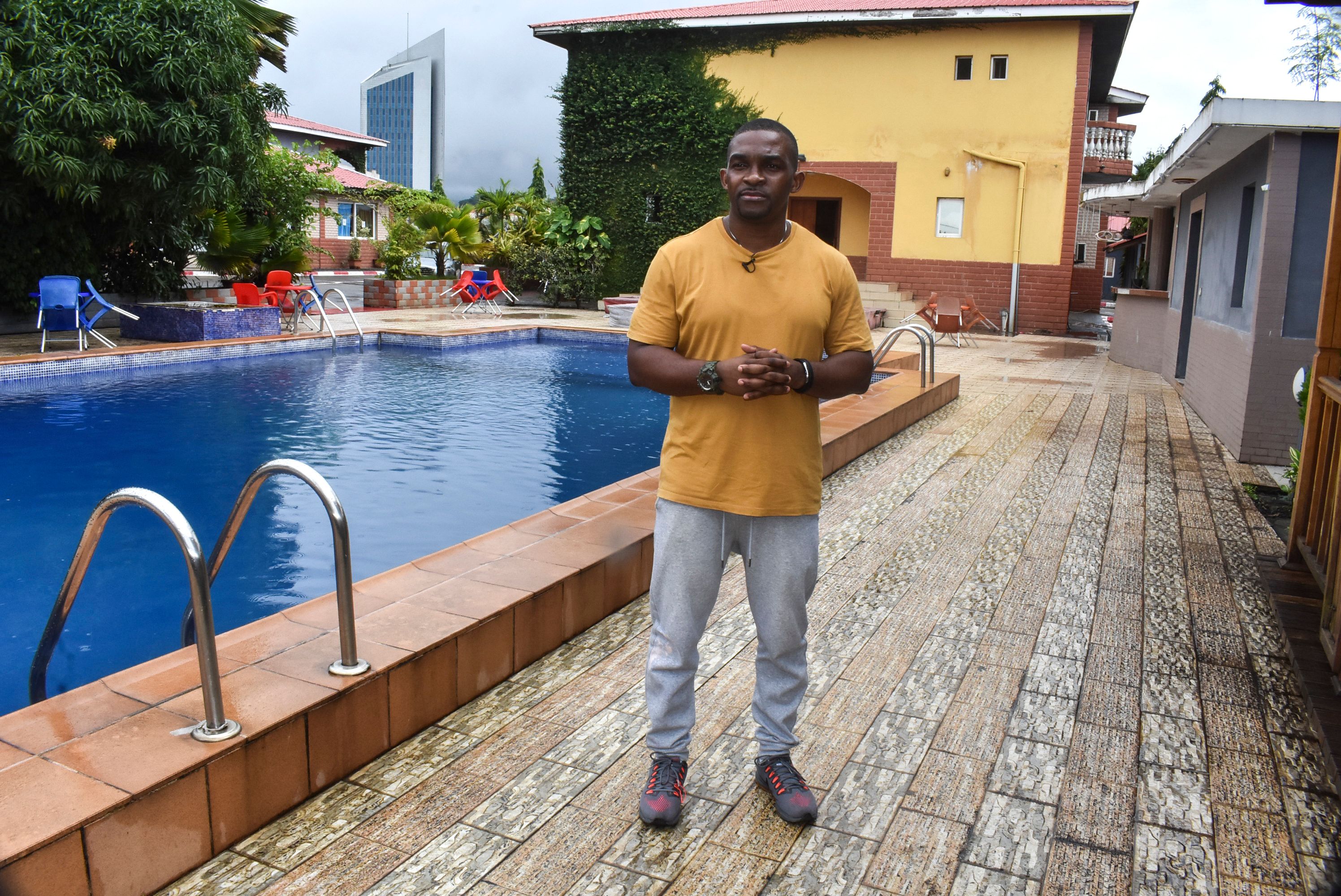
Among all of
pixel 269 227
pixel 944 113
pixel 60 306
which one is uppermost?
pixel 944 113

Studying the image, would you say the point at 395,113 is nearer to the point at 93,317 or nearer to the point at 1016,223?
the point at 1016,223

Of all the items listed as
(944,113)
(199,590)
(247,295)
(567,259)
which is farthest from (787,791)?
(567,259)

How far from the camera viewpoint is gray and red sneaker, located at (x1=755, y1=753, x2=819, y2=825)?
2.29m

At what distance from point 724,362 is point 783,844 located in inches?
41.4

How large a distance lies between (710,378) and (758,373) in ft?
0.40

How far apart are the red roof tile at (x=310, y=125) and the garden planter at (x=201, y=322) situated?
17.3 m

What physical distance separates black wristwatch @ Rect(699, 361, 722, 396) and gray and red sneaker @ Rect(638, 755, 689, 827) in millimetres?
852

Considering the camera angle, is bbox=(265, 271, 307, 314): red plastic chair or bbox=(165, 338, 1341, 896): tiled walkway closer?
bbox=(165, 338, 1341, 896): tiled walkway

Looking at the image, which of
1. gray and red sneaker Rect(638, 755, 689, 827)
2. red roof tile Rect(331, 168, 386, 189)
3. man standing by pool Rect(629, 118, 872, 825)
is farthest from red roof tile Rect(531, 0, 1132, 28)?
gray and red sneaker Rect(638, 755, 689, 827)

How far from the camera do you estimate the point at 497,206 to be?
22000 millimetres

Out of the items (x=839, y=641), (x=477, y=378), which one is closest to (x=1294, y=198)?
(x=839, y=641)

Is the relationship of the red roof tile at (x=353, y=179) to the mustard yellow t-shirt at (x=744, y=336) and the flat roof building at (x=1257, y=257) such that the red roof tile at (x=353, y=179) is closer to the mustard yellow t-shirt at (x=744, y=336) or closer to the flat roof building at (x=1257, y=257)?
the flat roof building at (x=1257, y=257)

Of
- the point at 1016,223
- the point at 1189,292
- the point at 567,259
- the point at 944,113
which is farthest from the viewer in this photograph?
the point at 567,259

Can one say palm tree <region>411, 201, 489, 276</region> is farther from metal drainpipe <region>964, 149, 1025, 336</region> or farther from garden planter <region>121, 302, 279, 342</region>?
metal drainpipe <region>964, 149, 1025, 336</region>
